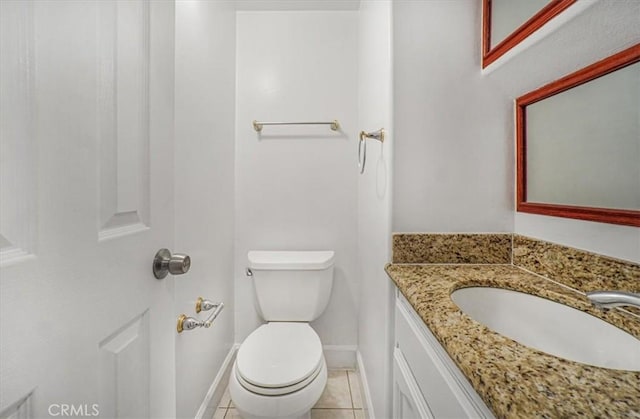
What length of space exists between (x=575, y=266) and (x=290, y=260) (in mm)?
1209

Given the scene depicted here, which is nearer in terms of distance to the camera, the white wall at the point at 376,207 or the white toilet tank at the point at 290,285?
the white wall at the point at 376,207

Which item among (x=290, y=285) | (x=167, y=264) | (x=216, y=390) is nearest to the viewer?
(x=167, y=264)

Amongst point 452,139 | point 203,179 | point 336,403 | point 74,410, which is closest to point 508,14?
point 452,139

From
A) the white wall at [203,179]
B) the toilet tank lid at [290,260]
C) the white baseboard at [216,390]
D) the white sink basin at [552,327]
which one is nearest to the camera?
the white sink basin at [552,327]

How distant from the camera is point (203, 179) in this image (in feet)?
4.60

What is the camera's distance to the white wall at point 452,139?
1.08 m

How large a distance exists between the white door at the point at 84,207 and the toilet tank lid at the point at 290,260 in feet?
3.08

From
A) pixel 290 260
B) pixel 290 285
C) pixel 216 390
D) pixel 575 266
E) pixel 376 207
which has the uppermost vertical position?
pixel 376 207

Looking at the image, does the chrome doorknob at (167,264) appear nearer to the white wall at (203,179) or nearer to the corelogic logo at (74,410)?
the corelogic logo at (74,410)

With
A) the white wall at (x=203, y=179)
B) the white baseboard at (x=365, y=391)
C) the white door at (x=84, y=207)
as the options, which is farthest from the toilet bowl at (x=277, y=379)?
the white door at (x=84, y=207)

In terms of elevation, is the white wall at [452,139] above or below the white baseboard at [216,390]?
above

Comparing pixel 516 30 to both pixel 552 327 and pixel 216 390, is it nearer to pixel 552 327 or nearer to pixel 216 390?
pixel 552 327

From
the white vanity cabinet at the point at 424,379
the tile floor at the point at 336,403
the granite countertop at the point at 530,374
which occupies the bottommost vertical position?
the tile floor at the point at 336,403

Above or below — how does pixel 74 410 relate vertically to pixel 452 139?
below
